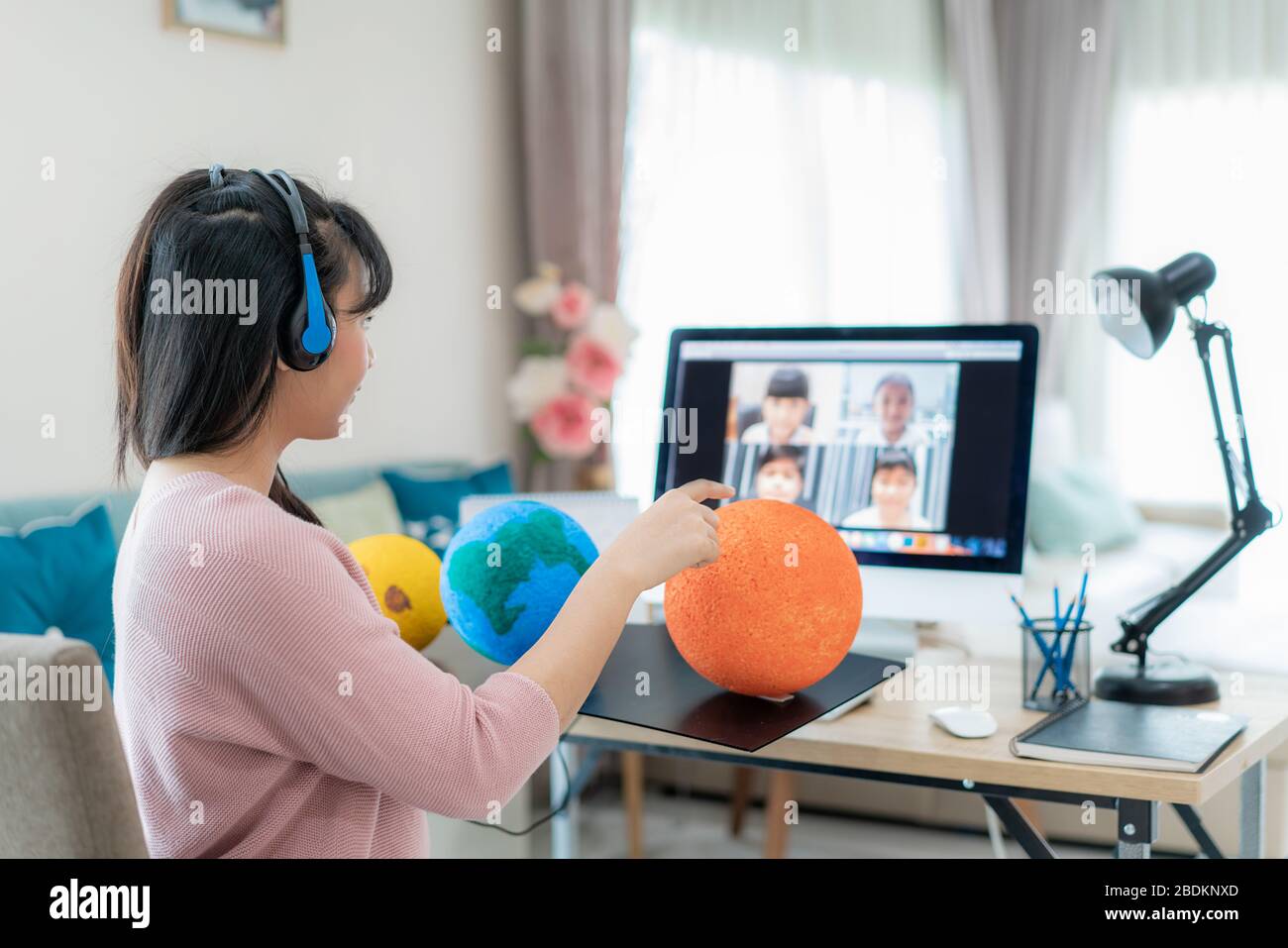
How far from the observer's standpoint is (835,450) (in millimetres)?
Result: 1544

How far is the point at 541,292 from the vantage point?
11.2ft

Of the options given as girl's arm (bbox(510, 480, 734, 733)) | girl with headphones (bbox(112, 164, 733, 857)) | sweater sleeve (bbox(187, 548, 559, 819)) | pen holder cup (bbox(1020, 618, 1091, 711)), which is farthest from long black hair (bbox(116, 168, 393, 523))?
pen holder cup (bbox(1020, 618, 1091, 711))

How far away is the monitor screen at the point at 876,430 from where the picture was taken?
1.48 metres

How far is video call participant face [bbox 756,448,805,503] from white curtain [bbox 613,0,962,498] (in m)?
2.11

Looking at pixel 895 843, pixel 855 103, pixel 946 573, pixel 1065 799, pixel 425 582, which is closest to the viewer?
pixel 1065 799

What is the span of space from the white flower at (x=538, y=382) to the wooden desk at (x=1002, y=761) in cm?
209

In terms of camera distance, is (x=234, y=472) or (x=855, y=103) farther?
(x=855, y=103)

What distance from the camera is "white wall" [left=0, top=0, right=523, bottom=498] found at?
2.40 meters

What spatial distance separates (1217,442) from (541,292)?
2.27 m

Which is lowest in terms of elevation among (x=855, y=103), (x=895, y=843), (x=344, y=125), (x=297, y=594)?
(x=895, y=843)

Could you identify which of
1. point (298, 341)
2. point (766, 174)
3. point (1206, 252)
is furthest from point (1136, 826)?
point (1206, 252)
